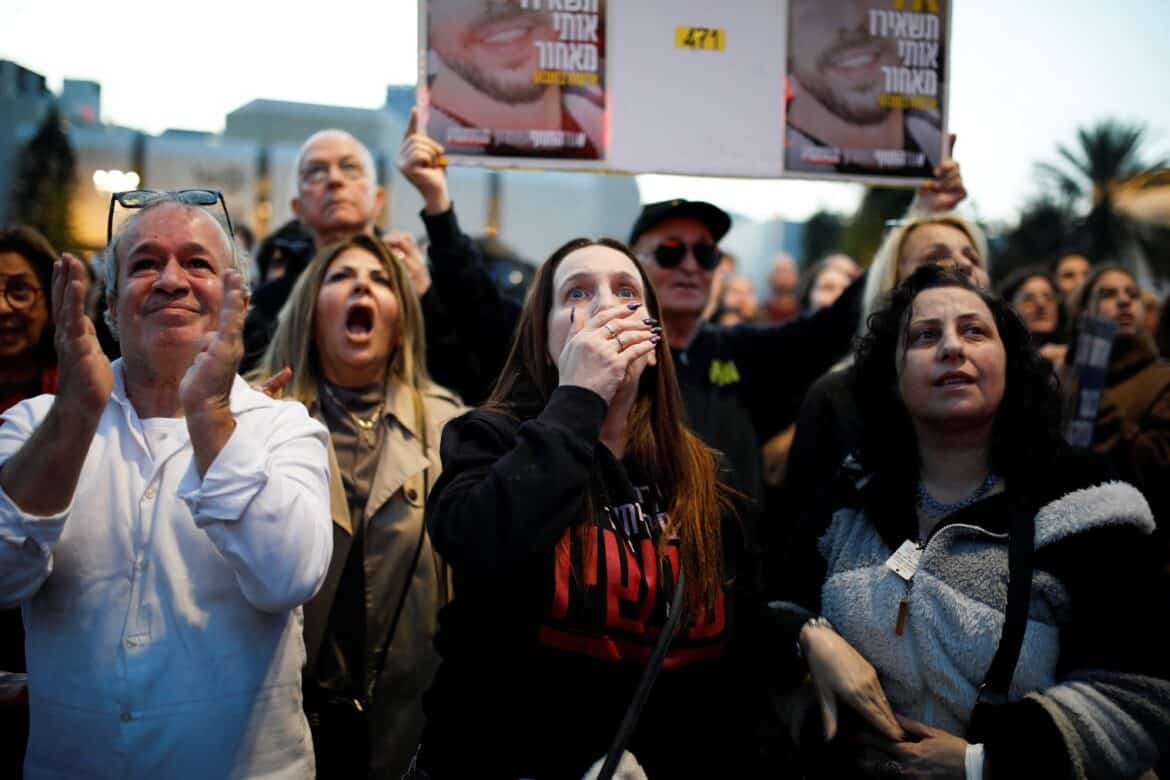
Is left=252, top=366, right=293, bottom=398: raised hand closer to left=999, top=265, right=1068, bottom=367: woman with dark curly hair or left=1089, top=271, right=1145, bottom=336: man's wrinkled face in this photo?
left=1089, top=271, right=1145, bottom=336: man's wrinkled face

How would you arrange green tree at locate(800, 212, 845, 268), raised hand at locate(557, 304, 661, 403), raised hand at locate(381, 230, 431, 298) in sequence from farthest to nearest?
Answer: green tree at locate(800, 212, 845, 268) → raised hand at locate(381, 230, 431, 298) → raised hand at locate(557, 304, 661, 403)

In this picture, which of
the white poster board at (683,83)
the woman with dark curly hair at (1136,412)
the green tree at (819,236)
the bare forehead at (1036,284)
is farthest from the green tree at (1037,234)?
the white poster board at (683,83)

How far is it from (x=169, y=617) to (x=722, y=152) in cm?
230

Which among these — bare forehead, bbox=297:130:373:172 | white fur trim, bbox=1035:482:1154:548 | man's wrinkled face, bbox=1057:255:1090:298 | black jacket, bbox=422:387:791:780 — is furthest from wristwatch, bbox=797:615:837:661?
man's wrinkled face, bbox=1057:255:1090:298

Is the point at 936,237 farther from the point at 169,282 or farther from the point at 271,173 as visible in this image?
the point at 271,173

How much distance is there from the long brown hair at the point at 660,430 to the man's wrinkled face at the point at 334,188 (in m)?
1.96

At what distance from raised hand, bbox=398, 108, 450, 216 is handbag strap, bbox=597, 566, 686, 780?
1831mm

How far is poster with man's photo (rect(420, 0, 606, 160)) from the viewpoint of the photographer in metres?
3.17

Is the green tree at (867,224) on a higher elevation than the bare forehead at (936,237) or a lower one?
higher

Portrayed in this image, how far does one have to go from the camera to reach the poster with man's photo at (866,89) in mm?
3332

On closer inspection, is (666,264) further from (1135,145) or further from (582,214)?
(1135,145)

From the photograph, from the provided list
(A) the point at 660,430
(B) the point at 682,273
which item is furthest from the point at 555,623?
(B) the point at 682,273

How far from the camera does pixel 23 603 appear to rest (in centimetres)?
A: 204

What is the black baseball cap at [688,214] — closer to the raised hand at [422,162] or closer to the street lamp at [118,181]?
the raised hand at [422,162]
